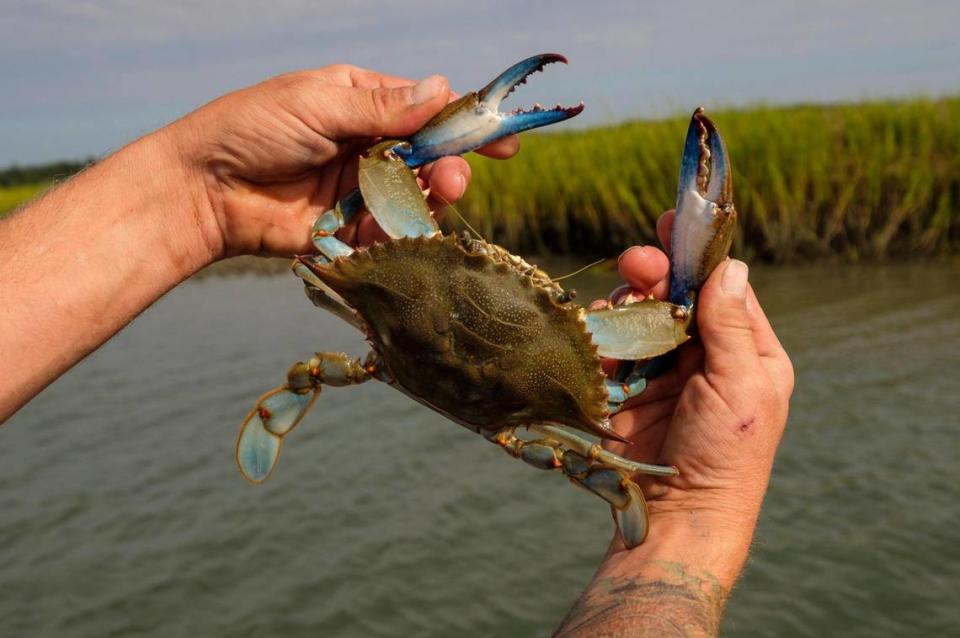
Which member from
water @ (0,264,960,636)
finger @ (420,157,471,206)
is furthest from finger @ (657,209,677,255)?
water @ (0,264,960,636)

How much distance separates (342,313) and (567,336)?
0.87 metres

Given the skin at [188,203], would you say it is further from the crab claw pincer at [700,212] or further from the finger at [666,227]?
the crab claw pincer at [700,212]

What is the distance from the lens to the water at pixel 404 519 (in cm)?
554

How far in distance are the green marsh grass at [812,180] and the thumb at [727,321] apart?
959 centimetres

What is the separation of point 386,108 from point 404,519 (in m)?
4.22

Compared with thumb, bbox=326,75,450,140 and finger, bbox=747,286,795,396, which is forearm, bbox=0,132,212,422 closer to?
thumb, bbox=326,75,450,140

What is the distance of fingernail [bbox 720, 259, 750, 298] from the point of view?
2.76 m

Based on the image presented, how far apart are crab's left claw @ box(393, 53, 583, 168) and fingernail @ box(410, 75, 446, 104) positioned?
6 cm

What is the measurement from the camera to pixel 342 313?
3.14 m

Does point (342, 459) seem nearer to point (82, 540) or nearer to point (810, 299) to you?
point (82, 540)

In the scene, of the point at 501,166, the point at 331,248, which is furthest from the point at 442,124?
the point at 501,166

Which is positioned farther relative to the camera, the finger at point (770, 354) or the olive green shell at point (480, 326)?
the finger at point (770, 354)

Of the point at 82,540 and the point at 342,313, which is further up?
the point at 342,313

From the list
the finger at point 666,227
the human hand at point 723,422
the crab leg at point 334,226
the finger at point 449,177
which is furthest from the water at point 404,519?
the crab leg at point 334,226
